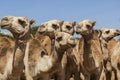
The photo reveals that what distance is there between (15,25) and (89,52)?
→ 3643 mm

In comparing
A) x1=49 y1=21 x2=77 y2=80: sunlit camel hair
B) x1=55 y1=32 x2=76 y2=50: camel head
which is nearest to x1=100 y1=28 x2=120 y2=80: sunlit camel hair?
x1=49 y1=21 x2=77 y2=80: sunlit camel hair

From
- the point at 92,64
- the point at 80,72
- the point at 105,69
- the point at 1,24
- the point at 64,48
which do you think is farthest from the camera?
the point at 105,69

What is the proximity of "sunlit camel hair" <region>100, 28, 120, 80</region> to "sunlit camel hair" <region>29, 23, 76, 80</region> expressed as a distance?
3.15 meters

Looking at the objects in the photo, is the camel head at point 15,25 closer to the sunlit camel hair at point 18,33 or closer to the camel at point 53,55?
the sunlit camel hair at point 18,33

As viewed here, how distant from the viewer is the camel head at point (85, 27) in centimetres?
1083

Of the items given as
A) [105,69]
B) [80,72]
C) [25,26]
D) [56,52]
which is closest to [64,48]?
[56,52]

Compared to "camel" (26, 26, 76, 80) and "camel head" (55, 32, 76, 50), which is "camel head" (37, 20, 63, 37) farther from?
"camel head" (55, 32, 76, 50)

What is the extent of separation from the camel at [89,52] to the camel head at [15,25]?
2537 mm

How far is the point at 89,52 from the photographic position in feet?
37.9

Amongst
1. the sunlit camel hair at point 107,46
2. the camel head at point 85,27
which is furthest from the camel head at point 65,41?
the sunlit camel hair at point 107,46

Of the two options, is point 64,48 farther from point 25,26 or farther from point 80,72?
point 80,72

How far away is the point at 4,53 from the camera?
9.98 metres

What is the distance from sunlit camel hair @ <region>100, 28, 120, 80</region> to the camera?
14.1m

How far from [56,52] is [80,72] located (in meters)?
3.12
